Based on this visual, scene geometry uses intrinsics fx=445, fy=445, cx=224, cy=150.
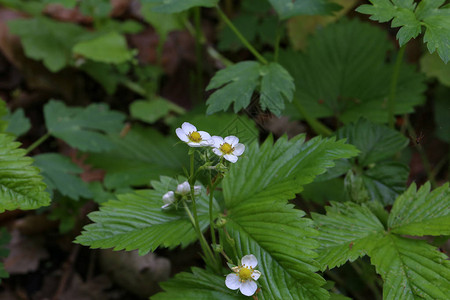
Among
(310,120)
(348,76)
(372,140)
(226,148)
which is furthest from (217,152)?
(348,76)

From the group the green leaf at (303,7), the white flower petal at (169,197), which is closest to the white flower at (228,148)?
the white flower petal at (169,197)

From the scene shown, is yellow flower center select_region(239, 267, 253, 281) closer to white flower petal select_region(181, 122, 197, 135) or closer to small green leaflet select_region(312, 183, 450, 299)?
small green leaflet select_region(312, 183, 450, 299)

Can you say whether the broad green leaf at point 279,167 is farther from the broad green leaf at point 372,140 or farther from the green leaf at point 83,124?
the green leaf at point 83,124

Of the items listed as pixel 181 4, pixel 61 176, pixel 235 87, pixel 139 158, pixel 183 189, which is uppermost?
pixel 181 4

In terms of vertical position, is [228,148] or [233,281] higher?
[228,148]

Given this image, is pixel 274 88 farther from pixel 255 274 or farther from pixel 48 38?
pixel 48 38
